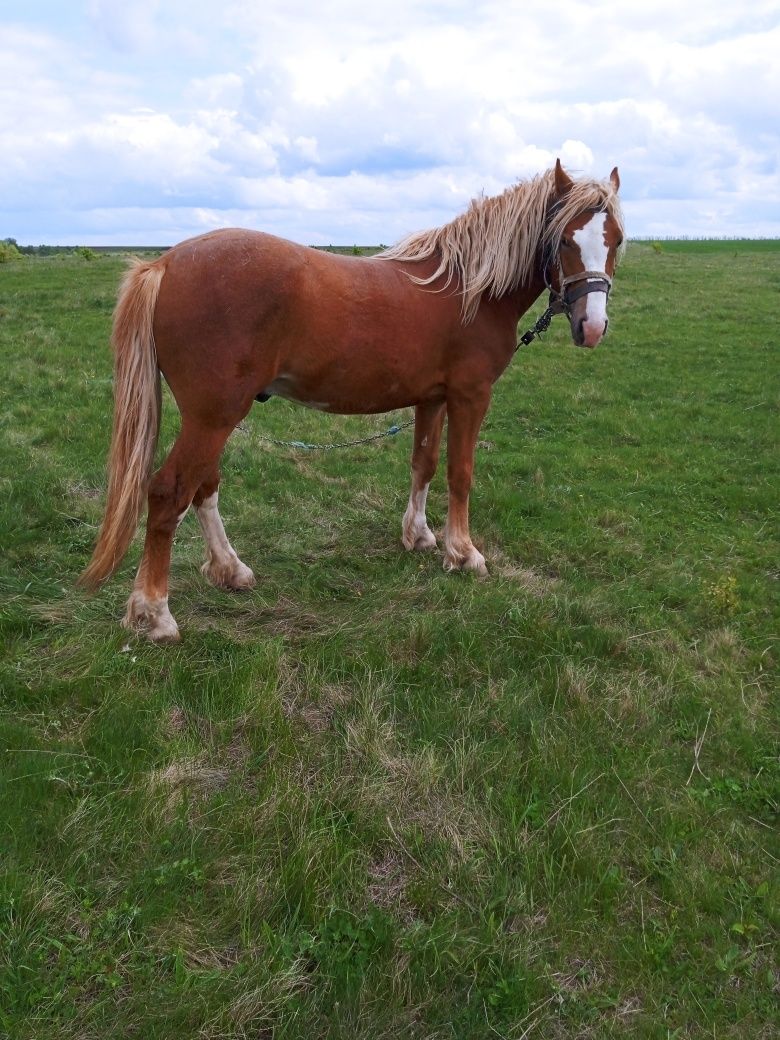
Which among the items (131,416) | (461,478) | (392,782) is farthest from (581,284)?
(392,782)

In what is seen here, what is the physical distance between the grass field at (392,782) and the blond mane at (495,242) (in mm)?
1839

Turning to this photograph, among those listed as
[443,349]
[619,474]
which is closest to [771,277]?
[619,474]

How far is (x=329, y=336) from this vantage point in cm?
390

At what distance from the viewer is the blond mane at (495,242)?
14.4ft

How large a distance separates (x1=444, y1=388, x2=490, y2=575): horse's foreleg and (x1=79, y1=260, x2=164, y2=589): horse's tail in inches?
75.1

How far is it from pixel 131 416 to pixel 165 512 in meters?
0.51

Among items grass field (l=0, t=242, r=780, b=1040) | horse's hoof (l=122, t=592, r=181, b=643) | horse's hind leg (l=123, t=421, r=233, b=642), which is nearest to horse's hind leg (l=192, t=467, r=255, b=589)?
grass field (l=0, t=242, r=780, b=1040)

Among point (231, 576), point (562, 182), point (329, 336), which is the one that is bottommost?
point (231, 576)

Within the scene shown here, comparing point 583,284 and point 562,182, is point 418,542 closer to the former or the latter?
point 583,284

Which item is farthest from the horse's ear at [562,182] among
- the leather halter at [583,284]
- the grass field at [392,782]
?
the grass field at [392,782]

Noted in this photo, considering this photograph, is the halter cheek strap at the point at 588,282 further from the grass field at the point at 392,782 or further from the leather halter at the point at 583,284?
the grass field at the point at 392,782

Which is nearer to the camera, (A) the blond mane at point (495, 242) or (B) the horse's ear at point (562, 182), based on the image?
(B) the horse's ear at point (562, 182)

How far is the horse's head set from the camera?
163 inches

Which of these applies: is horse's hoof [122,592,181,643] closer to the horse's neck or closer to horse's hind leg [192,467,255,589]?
horse's hind leg [192,467,255,589]
